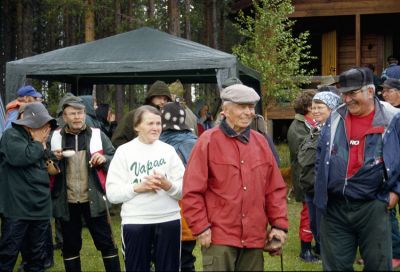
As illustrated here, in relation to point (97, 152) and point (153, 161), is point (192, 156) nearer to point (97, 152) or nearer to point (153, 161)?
point (153, 161)

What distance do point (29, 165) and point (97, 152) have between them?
0.65m

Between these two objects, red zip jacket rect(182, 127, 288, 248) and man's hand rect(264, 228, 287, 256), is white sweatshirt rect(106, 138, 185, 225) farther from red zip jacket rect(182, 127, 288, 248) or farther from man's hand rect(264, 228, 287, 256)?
man's hand rect(264, 228, 287, 256)

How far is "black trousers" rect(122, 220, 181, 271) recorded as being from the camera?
5199mm

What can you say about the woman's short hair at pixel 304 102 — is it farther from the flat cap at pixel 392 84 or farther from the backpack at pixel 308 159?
the flat cap at pixel 392 84

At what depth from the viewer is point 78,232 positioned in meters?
6.38

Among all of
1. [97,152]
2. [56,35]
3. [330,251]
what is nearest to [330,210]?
[330,251]

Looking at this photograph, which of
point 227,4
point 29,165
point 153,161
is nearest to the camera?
point 153,161

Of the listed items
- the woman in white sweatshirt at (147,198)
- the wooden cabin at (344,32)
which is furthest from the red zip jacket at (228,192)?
the wooden cabin at (344,32)

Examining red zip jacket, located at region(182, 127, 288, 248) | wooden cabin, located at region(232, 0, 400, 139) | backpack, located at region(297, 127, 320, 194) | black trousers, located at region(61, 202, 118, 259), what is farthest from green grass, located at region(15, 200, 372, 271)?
wooden cabin, located at region(232, 0, 400, 139)

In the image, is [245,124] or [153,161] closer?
[245,124]

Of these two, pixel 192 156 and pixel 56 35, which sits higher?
pixel 56 35

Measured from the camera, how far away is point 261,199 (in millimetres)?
4590

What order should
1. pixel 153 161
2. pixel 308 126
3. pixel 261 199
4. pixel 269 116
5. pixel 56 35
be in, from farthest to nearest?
pixel 56 35
pixel 269 116
pixel 308 126
pixel 153 161
pixel 261 199

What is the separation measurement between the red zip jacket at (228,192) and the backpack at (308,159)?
1993 millimetres
